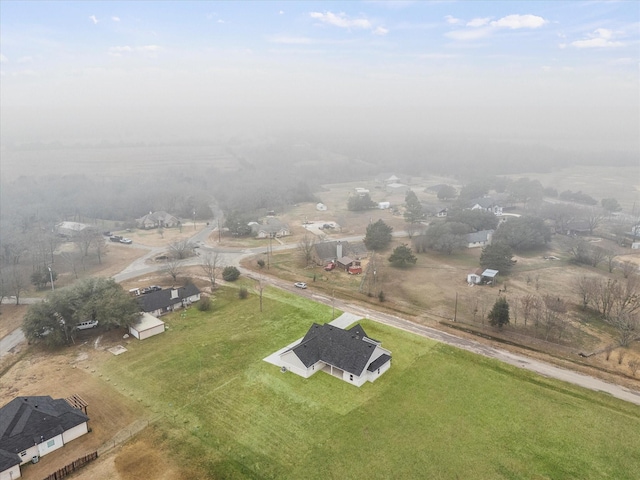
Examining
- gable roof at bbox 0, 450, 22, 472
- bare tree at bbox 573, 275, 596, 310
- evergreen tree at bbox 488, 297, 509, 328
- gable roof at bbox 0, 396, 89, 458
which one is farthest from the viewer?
bare tree at bbox 573, 275, 596, 310

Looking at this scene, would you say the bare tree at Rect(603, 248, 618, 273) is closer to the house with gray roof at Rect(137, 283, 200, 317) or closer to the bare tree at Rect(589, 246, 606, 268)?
the bare tree at Rect(589, 246, 606, 268)

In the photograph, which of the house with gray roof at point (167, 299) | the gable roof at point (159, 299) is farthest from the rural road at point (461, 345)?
the gable roof at point (159, 299)

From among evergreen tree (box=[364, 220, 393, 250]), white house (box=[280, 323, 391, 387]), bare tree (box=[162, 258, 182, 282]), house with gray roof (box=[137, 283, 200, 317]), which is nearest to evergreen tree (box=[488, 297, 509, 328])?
white house (box=[280, 323, 391, 387])

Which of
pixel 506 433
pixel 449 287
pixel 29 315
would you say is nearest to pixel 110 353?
pixel 29 315

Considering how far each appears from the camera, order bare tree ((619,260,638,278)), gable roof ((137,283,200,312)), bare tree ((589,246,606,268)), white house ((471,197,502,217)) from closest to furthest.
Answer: gable roof ((137,283,200,312)) < bare tree ((619,260,638,278)) < bare tree ((589,246,606,268)) < white house ((471,197,502,217))

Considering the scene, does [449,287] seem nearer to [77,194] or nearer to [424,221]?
[424,221]
